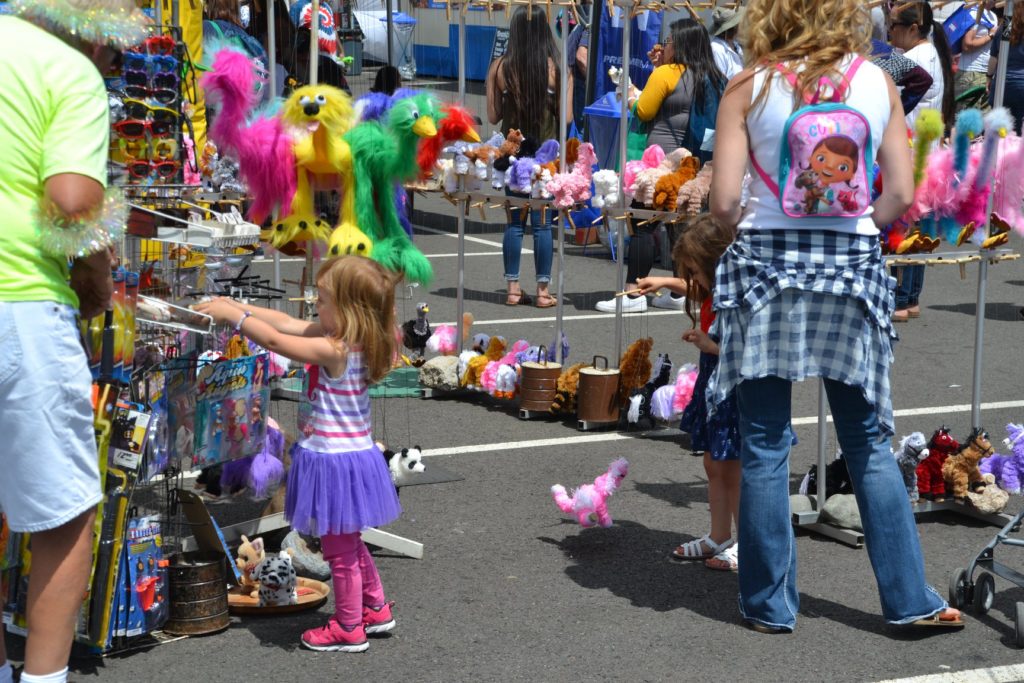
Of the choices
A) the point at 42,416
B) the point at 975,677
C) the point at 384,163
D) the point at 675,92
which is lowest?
the point at 975,677

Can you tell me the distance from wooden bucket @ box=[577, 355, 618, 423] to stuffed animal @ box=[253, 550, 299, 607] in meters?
2.54

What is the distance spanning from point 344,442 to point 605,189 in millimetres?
3266

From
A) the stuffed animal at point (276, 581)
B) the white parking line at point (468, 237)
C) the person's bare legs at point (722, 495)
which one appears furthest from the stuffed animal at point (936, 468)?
the white parking line at point (468, 237)

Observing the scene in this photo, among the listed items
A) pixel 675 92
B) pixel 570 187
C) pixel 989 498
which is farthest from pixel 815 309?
pixel 675 92

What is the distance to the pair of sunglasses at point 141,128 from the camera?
4391 mm

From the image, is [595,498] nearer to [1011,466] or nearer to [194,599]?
[194,599]

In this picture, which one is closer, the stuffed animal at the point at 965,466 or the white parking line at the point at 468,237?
the stuffed animal at the point at 965,466

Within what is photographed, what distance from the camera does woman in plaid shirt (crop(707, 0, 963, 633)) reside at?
12.4 feet

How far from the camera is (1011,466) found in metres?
5.11

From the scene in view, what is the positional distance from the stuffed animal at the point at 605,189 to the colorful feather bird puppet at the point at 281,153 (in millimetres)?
1779

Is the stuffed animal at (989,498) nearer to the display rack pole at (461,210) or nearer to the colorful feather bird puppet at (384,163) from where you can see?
the colorful feather bird puppet at (384,163)

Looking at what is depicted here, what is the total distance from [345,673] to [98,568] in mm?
773

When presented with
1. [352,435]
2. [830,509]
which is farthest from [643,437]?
[352,435]

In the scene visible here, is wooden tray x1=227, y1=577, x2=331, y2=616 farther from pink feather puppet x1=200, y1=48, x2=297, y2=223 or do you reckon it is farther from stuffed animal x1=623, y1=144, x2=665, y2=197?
stuffed animal x1=623, y1=144, x2=665, y2=197
